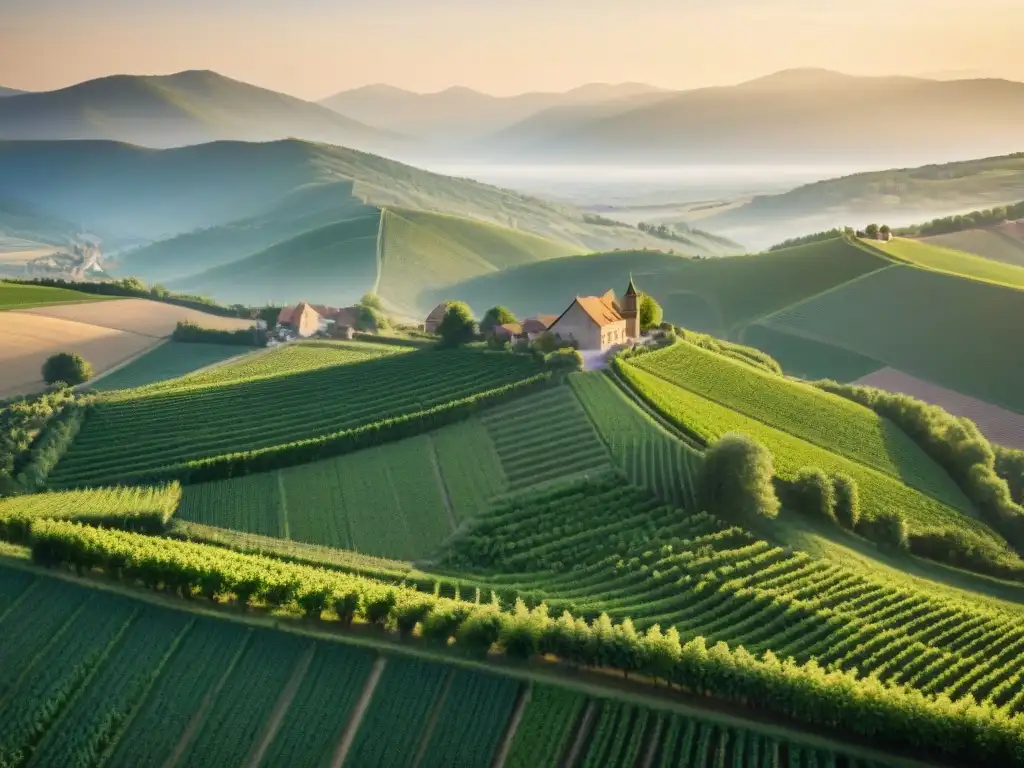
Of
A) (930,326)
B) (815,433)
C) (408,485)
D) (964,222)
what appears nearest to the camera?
(408,485)

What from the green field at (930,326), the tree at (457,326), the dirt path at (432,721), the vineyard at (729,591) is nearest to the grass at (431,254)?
the green field at (930,326)

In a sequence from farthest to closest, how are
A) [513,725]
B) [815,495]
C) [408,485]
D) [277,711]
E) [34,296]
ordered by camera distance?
[34,296], [408,485], [815,495], [277,711], [513,725]

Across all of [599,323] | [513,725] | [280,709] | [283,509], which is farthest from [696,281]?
[280,709]

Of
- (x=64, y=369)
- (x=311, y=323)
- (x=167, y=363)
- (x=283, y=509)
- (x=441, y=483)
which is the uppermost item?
(x=311, y=323)

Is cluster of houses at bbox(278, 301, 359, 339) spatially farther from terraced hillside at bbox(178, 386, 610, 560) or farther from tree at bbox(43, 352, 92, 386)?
terraced hillside at bbox(178, 386, 610, 560)

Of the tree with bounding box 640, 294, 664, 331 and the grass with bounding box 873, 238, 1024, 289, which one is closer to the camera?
the tree with bounding box 640, 294, 664, 331

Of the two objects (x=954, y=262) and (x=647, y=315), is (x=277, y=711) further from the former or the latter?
(x=954, y=262)

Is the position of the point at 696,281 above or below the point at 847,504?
above

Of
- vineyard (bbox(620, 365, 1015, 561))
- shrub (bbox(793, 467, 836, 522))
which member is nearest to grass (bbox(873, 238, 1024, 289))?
vineyard (bbox(620, 365, 1015, 561))

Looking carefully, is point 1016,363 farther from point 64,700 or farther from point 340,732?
point 64,700
